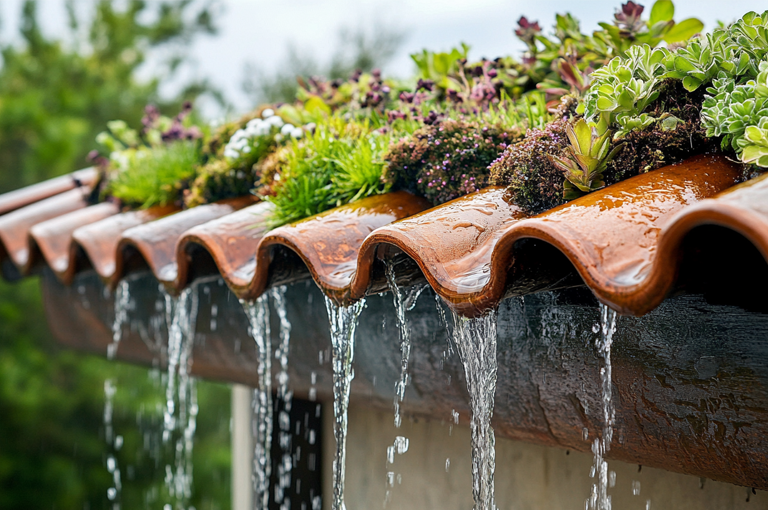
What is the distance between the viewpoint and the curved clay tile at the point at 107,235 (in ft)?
9.14

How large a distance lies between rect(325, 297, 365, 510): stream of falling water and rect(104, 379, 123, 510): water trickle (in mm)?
7959

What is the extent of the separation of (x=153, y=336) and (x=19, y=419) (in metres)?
6.82

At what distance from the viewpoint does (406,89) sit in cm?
305

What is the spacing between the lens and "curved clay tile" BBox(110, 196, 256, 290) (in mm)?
2422

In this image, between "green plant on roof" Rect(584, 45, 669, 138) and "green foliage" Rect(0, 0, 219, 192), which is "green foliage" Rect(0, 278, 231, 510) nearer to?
"green foliage" Rect(0, 0, 219, 192)

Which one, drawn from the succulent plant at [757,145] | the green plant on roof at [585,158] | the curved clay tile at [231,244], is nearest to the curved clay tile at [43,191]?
the curved clay tile at [231,244]

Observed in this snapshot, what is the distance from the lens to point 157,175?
3.48 m

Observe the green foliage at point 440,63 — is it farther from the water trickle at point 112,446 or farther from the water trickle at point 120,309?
the water trickle at point 112,446

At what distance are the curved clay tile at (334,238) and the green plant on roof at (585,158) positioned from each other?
61cm

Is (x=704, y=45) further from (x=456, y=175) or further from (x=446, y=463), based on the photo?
(x=446, y=463)

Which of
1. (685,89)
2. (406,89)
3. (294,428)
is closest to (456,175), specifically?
(685,89)

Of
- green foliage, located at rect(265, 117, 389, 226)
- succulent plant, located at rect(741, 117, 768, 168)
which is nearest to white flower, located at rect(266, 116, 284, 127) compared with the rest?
green foliage, located at rect(265, 117, 389, 226)

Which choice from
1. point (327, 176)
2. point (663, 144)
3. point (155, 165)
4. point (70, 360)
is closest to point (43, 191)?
point (155, 165)

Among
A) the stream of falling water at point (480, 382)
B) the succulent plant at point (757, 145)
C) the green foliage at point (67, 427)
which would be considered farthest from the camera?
the green foliage at point (67, 427)
